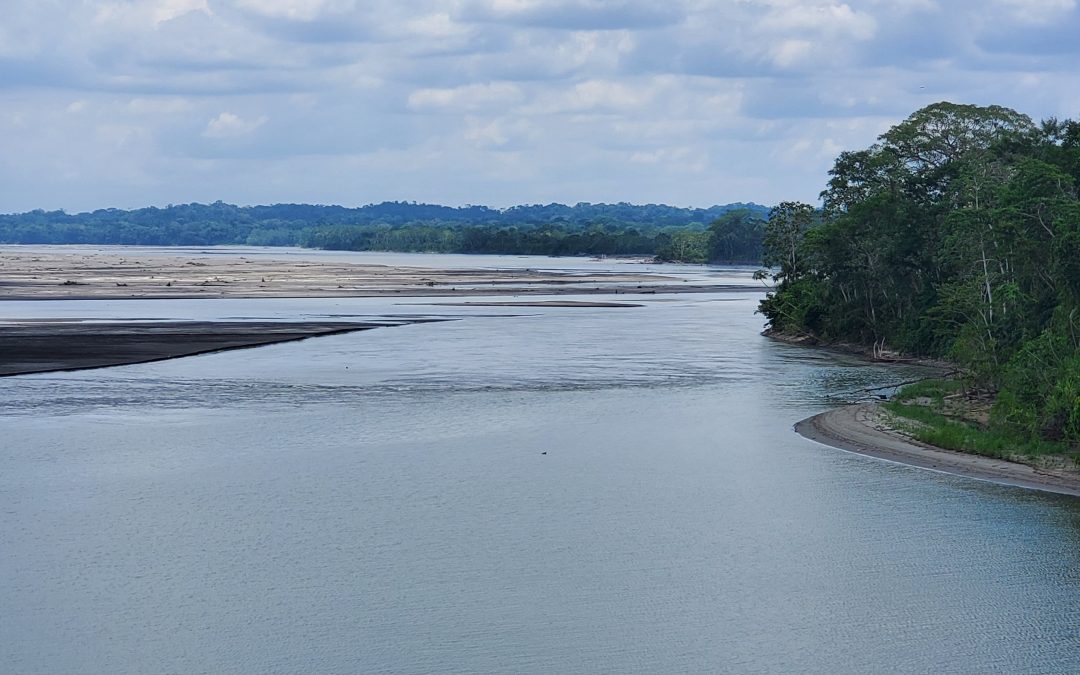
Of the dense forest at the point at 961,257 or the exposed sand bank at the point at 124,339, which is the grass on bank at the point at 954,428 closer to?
the dense forest at the point at 961,257

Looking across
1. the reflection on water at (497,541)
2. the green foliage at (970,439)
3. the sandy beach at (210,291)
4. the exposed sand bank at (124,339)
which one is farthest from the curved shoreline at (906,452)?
the sandy beach at (210,291)

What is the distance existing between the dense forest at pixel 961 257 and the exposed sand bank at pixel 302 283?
174ft

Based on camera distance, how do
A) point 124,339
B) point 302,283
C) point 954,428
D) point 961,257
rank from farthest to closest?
point 302,283, point 124,339, point 961,257, point 954,428

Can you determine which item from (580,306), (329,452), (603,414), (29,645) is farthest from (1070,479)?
(580,306)

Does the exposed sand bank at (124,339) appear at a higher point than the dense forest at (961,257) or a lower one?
lower

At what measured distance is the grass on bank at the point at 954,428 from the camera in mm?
38219

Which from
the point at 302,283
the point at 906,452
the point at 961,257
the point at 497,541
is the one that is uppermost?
the point at 961,257

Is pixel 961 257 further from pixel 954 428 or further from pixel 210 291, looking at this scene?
pixel 210 291

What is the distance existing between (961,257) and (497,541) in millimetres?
28740

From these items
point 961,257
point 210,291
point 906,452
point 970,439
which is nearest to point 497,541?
point 906,452

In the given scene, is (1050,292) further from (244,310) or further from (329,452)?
(244,310)

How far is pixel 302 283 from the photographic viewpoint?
475 feet

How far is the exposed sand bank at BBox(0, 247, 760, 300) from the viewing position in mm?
122375

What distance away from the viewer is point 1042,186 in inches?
1715
